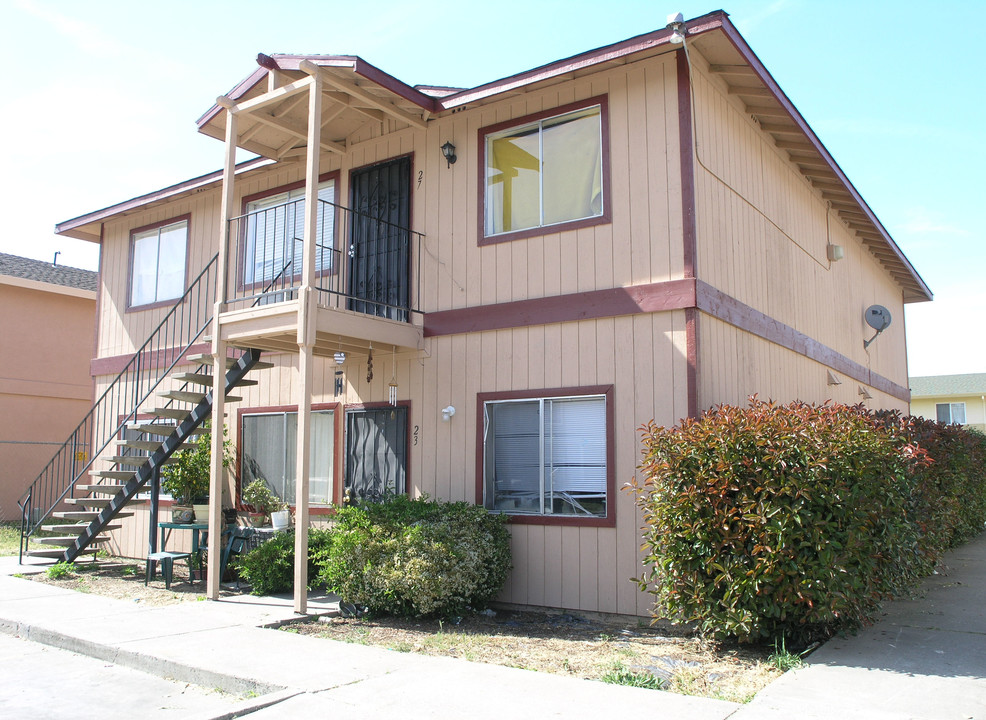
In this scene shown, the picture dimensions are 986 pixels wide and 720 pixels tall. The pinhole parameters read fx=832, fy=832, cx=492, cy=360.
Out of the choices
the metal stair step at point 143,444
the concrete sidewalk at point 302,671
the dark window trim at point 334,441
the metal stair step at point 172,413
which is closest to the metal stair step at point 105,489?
the metal stair step at point 143,444

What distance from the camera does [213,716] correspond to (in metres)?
4.93

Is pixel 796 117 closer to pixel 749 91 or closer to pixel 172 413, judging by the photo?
pixel 749 91

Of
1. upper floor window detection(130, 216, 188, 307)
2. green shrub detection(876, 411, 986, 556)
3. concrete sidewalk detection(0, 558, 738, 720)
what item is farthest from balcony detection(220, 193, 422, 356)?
green shrub detection(876, 411, 986, 556)

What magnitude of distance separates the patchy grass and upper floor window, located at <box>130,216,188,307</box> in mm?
7137

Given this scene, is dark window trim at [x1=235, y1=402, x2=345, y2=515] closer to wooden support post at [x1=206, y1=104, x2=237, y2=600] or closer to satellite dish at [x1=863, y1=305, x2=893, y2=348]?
wooden support post at [x1=206, y1=104, x2=237, y2=600]

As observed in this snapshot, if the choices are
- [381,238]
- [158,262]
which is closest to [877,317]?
[381,238]

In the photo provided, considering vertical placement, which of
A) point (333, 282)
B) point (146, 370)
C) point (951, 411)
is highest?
point (333, 282)

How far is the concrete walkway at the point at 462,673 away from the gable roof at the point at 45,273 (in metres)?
14.1

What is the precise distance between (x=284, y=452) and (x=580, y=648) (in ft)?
18.3

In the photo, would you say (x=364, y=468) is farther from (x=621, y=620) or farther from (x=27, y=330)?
(x=27, y=330)

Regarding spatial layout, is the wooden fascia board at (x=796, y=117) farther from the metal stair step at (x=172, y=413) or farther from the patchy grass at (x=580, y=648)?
the metal stair step at (x=172, y=413)

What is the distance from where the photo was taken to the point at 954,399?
3659 centimetres

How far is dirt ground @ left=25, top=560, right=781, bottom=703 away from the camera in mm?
5695

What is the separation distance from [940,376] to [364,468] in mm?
36389
